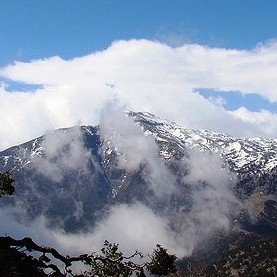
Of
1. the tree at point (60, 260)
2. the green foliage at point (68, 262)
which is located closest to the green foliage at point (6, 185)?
the tree at point (60, 260)

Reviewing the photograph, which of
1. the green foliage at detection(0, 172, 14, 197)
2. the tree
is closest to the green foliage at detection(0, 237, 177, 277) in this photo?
the tree

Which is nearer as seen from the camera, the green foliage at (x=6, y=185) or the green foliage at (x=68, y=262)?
the green foliage at (x=68, y=262)

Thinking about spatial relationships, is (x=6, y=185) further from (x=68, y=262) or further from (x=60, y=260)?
(x=68, y=262)

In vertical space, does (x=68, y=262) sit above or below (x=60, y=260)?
below

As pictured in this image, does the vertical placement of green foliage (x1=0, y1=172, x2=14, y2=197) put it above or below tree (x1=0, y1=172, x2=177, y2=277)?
above

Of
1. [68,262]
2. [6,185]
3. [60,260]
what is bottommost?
[68,262]

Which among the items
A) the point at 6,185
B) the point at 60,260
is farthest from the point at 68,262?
the point at 6,185

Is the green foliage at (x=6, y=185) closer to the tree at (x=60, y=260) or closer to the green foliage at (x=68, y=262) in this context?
the tree at (x=60, y=260)

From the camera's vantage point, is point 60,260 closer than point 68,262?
No

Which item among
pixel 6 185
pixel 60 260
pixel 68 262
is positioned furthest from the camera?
pixel 6 185

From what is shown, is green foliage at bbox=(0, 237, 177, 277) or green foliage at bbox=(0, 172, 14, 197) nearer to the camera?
green foliage at bbox=(0, 237, 177, 277)

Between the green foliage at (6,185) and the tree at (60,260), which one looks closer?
the tree at (60,260)

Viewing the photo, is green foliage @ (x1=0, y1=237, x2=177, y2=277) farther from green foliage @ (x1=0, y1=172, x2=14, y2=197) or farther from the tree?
green foliage @ (x1=0, y1=172, x2=14, y2=197)

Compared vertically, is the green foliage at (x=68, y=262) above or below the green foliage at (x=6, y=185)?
below
